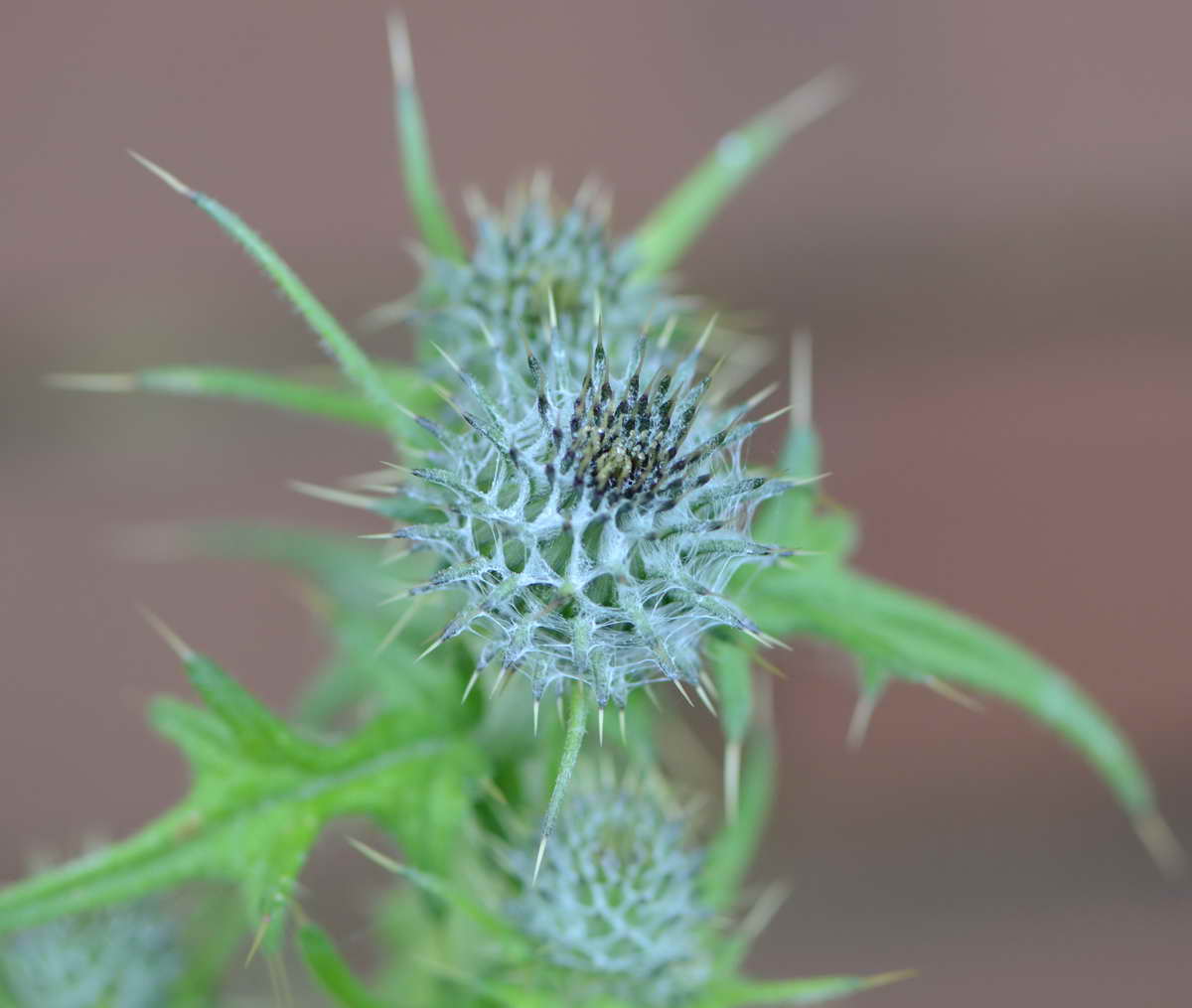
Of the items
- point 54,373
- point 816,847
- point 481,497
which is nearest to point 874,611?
point 481,497

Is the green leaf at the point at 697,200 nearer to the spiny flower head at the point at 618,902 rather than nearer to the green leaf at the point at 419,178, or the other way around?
the green leaf at the point at 419,178

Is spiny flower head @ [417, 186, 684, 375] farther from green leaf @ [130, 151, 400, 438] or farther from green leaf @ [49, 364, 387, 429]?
green leaf @ [130, 151, 400, 438]

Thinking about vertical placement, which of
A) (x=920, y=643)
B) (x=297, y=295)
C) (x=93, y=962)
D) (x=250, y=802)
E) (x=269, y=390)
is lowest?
(x=93, y=962)

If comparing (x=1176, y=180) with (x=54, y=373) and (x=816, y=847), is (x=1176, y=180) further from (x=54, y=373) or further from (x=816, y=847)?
(x=54, y=373)

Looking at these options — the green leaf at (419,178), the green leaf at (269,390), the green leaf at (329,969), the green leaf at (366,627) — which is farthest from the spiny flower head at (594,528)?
the green leaf at (419,178)

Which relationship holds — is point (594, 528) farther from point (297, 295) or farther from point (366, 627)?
point (366, 627)

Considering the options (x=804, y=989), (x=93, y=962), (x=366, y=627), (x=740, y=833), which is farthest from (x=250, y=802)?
(x=740, y=833)

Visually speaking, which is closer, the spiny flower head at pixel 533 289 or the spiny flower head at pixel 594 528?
the spiny flower head at pixel 594 528

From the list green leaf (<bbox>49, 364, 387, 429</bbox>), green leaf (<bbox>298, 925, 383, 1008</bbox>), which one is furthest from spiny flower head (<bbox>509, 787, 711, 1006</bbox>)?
green leaf (<bbox>49, 364, 387, 429</bbox>)
